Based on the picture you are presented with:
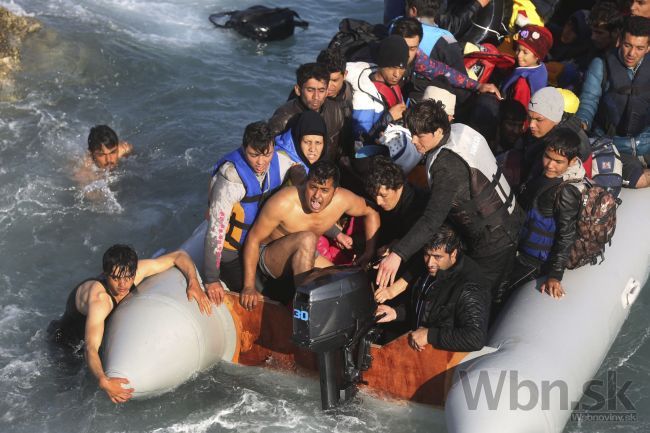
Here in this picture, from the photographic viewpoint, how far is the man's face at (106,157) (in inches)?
295

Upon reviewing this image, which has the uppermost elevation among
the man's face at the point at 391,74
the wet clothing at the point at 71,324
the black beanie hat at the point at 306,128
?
A: the man's face at the point at 391,74

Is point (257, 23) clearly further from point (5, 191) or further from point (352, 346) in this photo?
point (352, 346)

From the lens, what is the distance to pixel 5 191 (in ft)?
24.7

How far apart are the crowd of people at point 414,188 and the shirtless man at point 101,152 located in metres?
2.55

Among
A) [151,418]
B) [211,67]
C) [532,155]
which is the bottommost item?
[151,418]

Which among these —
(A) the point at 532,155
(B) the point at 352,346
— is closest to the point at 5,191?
(B) the point at 352,346

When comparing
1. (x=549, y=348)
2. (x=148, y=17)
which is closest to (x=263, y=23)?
(x=148, y=17)

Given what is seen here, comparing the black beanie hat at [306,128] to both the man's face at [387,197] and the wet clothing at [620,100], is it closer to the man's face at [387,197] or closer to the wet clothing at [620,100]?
the man's face at [387,197]

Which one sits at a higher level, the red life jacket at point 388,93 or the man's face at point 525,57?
the man's face at point 525,57

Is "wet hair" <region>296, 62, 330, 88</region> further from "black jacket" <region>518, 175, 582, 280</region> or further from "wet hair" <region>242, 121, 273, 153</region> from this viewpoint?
"black jacket" <region>518, 175, 582, 280</region>

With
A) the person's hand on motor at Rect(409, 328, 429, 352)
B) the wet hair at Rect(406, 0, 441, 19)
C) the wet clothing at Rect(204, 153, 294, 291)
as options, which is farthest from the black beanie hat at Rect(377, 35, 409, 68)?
the person's hand on motor at Rect(409, 328, 429, 352)

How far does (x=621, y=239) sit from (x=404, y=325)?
66.1 inches

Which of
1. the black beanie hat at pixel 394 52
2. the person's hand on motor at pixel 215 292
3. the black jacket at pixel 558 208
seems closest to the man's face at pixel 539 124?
the black jacket at pixel 558 208

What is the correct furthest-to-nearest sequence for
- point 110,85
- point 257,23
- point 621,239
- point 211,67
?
1. point 257,23
2. point 211,67
3. point 110,85
4. point 621,239
